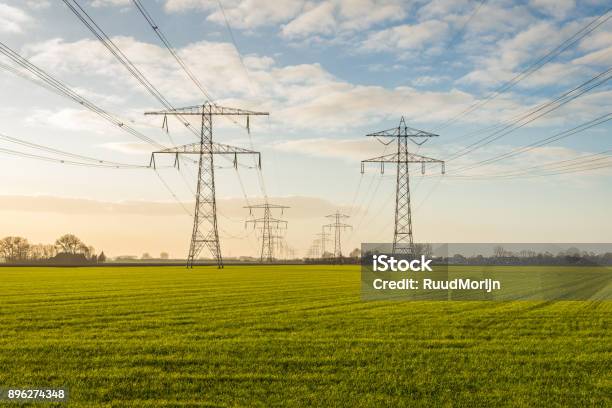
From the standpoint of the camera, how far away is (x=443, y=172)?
190 ft

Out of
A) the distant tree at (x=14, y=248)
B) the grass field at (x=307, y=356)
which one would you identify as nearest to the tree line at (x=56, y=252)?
the distant tree at (x=14, y=248)

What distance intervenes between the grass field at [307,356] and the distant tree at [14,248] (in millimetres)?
185477

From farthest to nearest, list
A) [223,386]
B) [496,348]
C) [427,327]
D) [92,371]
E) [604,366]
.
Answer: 1. [427,327]
2. [496,348]
3. [604,366]
4. [92,371]
5. [223,386]

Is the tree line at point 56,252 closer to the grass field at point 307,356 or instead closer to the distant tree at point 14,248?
the distant tree at point 14,248

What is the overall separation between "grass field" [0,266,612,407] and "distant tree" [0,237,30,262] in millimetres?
185477

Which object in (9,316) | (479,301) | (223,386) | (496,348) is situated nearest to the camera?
(223,386)

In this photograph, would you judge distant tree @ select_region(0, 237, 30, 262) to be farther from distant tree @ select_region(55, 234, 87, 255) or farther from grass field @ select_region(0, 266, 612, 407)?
grass field @ select_region(0, 266, 612, 407)

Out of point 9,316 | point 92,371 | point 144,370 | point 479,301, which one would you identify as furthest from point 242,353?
point 479,301

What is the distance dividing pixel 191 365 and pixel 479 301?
20233 mm

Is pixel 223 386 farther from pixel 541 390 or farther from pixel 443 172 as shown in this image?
pixel 443 172

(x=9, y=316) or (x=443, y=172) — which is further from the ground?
(x=443, y=172)

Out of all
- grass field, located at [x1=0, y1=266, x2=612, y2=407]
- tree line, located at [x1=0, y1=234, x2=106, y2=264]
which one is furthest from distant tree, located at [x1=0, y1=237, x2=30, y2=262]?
grass field, located at [x1=0, y1=266, x2=612, y2=407]

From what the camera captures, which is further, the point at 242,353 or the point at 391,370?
the point at 242,353

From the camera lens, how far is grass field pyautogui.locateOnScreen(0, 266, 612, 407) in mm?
9898
